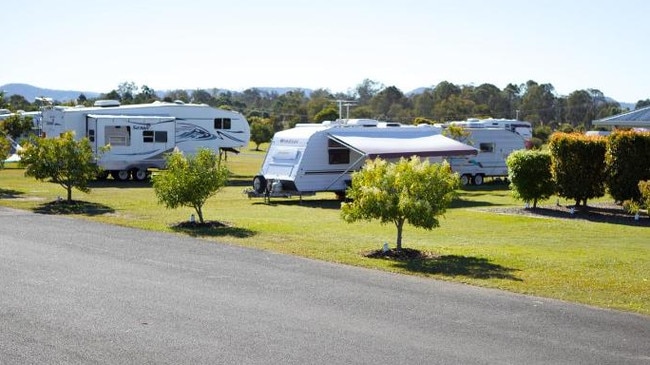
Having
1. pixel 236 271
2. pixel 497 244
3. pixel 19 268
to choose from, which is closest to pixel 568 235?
pixel 497 244

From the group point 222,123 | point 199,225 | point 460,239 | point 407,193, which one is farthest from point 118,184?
point 407,193

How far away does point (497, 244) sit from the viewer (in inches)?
681

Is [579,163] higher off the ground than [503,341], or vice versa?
[579,163]

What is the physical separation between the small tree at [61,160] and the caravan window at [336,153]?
25.0 feet

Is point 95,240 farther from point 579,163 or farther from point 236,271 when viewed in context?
point 579,163

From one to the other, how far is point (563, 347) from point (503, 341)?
2.04 feet

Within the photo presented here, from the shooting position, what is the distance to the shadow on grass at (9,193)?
87.7 feet

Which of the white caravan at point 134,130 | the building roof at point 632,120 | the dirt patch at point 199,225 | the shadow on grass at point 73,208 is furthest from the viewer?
the white caravan at point 134,130

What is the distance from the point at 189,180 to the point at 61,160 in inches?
253

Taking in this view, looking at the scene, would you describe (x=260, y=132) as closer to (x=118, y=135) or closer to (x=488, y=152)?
(x=118, y=135)

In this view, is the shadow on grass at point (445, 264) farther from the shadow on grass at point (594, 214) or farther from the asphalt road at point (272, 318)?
the shadow on grass at point (594, 214)

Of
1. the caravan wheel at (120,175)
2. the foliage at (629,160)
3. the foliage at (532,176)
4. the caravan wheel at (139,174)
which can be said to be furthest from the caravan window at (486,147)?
the caravan wheel at (120,175)

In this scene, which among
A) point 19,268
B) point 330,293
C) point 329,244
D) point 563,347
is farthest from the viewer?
point 329,244

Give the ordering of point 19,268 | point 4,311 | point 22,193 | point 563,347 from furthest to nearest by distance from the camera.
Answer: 1. point 22,193
2. point 19,268
3. point 4,311
4. point 563,347
